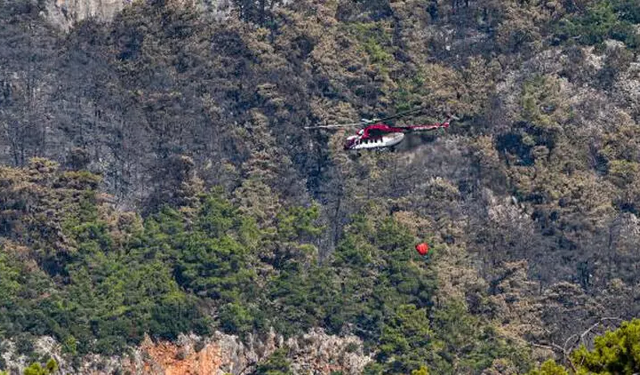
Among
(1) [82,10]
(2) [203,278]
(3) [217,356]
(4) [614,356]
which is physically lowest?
(3) [217,356]

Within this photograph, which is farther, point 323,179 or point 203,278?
point 323,179

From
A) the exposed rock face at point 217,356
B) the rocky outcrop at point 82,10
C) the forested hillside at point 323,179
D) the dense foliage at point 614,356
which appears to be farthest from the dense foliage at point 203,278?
the dense foliage at point 614,356

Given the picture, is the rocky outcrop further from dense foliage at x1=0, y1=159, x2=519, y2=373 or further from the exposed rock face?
the exposed rock face

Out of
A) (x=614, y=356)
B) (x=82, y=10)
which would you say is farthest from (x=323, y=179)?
(x=614, y=356)

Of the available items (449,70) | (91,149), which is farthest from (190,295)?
(449,70)

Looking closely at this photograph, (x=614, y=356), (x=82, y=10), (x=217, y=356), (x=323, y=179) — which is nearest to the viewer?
(x=614, y=356)

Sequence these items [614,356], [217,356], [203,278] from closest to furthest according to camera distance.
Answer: [614,356], [217,356], [203,278]

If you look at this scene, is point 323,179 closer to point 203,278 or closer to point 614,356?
point 203,278

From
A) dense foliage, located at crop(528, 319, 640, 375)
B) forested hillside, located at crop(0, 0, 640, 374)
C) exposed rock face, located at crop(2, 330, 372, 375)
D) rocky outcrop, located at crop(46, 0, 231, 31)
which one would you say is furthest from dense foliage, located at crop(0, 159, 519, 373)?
dense foliage, located at crop(528, 319, 640, 375)
